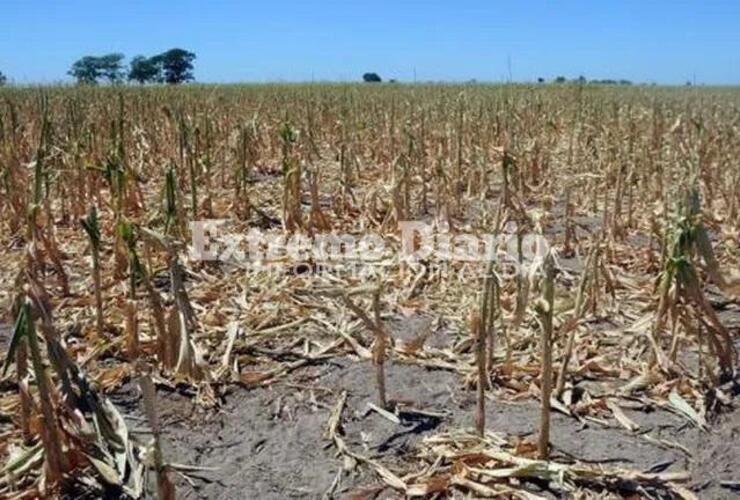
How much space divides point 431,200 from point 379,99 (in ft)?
22.3

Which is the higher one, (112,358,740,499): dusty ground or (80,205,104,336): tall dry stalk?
(80,205,104,336): tall dry stalk

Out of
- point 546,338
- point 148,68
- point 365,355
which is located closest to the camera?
point 546,338

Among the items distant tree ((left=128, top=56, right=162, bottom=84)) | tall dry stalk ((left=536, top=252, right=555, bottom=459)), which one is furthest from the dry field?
distant tree ((left=128, top=56, right=162, bottom=84))

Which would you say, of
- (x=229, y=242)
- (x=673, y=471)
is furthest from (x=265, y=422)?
(x=229, y=242)

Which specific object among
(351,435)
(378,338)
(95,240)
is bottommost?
(351,435)

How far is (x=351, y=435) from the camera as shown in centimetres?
260

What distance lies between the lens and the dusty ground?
234 cm

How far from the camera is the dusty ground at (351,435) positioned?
2340 mm

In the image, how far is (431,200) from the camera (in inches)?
244

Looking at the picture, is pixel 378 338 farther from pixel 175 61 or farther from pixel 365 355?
pixel 175 61

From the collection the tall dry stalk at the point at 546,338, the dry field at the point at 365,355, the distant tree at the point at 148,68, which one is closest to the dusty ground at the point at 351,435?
the dry field at the point at 365,355

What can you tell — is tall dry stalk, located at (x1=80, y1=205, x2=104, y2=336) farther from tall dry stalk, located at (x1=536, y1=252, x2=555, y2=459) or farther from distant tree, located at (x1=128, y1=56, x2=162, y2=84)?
distant tree, located at (x1=128, y1=56, x2=162, y2=84)

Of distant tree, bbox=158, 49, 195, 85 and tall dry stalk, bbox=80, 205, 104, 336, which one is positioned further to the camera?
distant tree, bbox=158, 49, 195, 85

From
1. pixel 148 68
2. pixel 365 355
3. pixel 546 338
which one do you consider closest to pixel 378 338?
pixel 365 355
